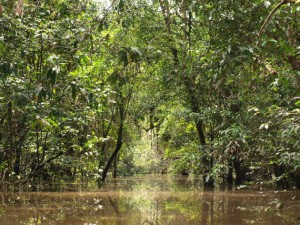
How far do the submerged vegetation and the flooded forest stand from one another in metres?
0.03

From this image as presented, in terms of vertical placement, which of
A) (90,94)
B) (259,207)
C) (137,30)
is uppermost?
(137,30)

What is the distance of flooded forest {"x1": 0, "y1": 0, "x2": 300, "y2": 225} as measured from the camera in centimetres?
520

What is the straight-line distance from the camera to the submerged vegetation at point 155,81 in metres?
5.15

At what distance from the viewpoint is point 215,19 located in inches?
217

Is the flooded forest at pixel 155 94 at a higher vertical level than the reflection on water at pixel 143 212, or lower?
higher

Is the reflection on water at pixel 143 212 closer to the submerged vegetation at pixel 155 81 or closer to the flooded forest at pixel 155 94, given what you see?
the flooded forest at pixel 155 94

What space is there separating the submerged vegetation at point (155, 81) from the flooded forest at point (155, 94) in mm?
34

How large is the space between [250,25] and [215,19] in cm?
50

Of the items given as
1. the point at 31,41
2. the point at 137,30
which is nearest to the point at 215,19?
the point at 31,41

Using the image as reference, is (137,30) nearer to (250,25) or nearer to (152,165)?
(250,25)

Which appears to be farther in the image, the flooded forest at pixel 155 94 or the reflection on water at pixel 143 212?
the reflection on water at pixel 143 212

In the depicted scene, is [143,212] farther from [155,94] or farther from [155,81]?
[155,94]

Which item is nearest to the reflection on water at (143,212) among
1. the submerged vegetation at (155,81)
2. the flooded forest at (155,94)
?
the flooded forest at (155,94)

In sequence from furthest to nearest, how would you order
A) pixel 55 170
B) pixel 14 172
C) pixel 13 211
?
pixel 55 170
pixel 14 172
pixel 13 211
